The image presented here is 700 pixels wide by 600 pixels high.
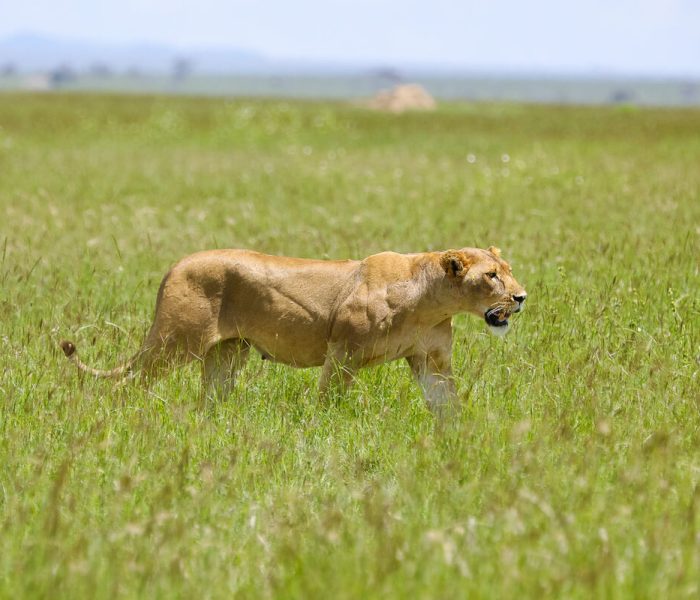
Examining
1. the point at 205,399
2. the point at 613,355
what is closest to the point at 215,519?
the point at 205,399

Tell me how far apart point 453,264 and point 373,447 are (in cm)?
128

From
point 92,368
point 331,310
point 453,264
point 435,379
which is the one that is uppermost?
point 453,264

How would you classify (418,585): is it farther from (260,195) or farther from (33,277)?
(260,195)

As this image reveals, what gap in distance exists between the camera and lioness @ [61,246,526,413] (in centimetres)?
612

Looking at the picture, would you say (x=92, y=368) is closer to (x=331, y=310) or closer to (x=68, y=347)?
(x=68, y=347)

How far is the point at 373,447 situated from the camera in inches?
213

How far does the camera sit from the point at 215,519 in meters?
4.42

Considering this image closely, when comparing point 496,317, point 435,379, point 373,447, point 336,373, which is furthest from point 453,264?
point 373,447

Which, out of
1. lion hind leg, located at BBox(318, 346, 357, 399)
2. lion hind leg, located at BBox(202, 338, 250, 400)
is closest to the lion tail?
lion hind leg, located at BBox(202, 338, 250, 400)

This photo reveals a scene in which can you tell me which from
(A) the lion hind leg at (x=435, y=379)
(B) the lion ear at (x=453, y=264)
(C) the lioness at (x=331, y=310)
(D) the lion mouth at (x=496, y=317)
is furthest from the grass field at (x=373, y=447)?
(B) the lion ear at (x=453, y=264)

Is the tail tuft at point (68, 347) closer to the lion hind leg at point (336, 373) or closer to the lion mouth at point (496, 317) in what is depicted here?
the lion hind leg at point (336, 373)

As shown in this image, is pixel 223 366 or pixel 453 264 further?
pixel 223 366

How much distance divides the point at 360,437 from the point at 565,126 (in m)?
44.5

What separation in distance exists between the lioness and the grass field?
216 mm
